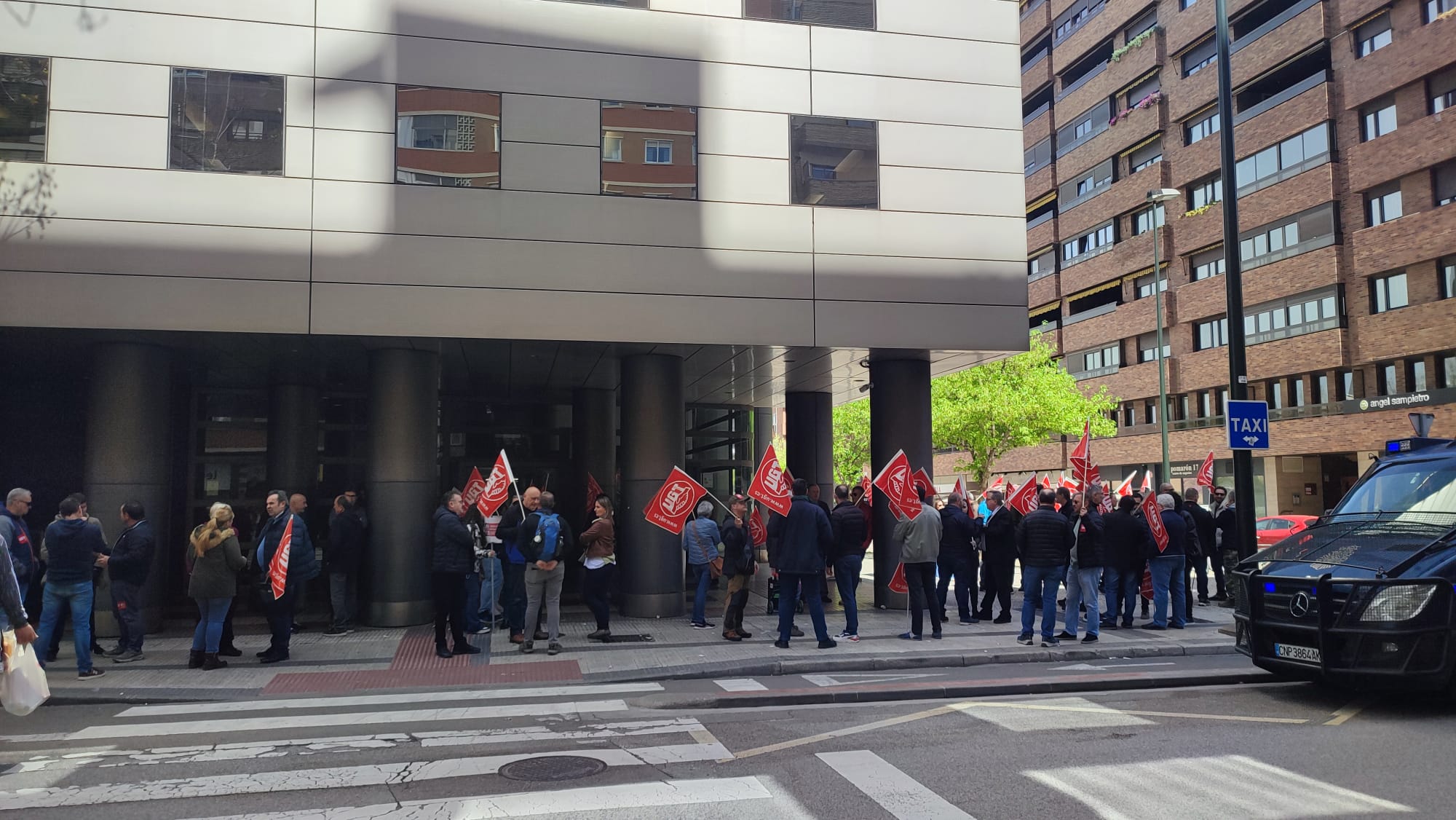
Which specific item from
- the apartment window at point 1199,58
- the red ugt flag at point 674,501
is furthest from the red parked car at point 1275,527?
the apartment window at point 1199,58

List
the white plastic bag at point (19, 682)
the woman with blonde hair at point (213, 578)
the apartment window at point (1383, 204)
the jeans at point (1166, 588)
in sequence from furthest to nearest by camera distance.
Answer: the apartment window at point (1383, 204) → the jeans at point (1166, 588) → the woman with blonde hair at point (213, 578) → the white plastic bag at point (19, 682)

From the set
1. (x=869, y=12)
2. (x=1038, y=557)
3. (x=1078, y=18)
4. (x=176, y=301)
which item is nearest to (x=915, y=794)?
(x=1038, y=557)

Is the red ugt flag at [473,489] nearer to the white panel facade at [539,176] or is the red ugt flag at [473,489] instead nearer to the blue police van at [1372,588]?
the white panel facade at [539,176]

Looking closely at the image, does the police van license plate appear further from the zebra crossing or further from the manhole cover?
the manhole cover

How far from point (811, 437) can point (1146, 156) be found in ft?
113

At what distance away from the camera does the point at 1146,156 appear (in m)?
47.6

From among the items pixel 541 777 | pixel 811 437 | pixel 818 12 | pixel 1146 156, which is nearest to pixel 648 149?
pixel 818 12

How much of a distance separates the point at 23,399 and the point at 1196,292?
4260 centimetres

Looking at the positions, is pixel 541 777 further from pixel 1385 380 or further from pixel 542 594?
pixel 1385 380

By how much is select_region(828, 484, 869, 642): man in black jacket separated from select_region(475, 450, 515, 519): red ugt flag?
420 cm

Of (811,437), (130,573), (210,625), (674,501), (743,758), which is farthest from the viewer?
(811,437)

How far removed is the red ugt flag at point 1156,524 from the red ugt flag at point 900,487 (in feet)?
9.79

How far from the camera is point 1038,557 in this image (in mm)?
11789

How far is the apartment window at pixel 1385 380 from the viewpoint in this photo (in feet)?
113
